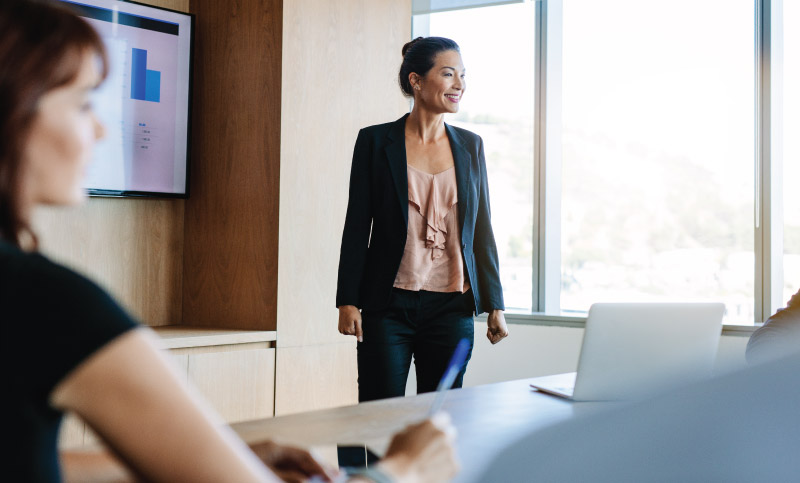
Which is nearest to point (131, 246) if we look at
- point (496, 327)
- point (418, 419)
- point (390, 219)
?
point (390, 219)

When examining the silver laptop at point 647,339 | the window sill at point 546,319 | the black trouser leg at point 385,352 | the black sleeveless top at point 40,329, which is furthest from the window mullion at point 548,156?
the black sleeveless top at point 40,329

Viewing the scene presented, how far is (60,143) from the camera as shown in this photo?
74 centimetres

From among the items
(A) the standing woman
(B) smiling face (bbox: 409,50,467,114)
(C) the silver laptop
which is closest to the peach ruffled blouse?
(A) the standing woman

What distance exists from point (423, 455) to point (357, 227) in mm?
1696

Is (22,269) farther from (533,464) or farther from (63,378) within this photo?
(533,464)

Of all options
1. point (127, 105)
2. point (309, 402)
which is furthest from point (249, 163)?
point (309, 402)

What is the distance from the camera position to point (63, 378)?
0.64 metres

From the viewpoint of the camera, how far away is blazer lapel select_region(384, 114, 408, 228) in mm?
2516

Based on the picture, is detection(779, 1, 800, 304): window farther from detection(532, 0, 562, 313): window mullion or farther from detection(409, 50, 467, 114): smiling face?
detection(409, 50, 467, 114): smiling face

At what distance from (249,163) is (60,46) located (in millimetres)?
2736

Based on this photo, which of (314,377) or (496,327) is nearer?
(496,327)

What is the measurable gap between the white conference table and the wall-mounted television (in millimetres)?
1916

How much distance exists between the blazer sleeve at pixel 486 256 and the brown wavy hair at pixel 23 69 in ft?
6.41

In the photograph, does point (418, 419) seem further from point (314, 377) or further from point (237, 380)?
point (314, 377)
